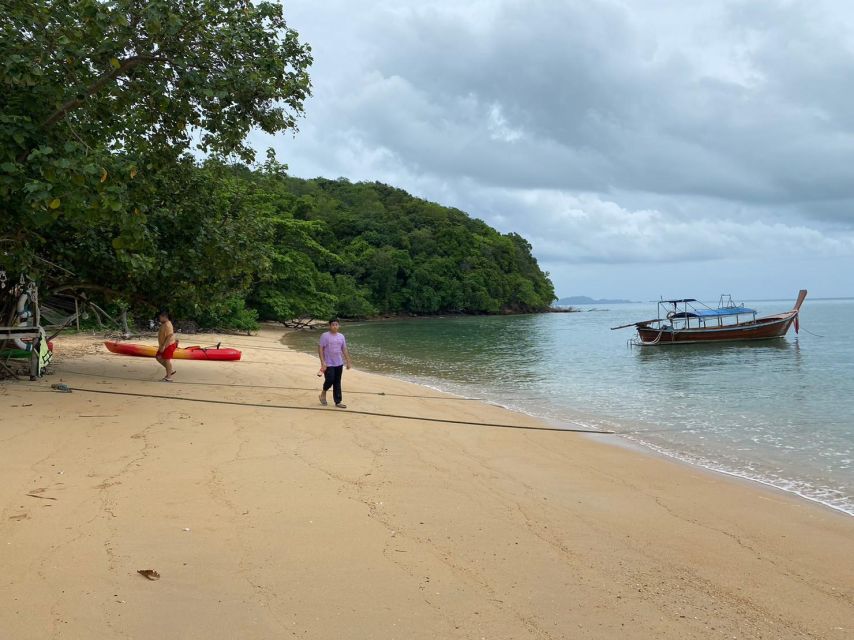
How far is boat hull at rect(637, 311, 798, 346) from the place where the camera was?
111 feet

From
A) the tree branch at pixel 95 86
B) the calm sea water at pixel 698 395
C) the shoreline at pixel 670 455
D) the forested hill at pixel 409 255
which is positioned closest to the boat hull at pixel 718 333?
the calm sea water at pixel 698 395

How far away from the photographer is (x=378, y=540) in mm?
4430

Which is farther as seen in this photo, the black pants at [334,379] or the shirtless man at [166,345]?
the shirtless man at [166,345]

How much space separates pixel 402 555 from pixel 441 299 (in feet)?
255

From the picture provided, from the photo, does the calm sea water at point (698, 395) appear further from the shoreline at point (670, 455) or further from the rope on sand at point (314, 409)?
the rope on sand at point (314, 409)

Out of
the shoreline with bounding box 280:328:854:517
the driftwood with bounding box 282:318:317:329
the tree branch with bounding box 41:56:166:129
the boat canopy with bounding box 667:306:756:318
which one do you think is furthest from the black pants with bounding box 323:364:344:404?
the driftwood with bounding box 282:318:317:329

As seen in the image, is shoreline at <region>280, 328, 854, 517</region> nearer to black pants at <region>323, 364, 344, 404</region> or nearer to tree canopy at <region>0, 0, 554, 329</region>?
black pants at <region>323, 364, 344, 404</region>

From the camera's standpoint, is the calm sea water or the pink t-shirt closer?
the calm sea water

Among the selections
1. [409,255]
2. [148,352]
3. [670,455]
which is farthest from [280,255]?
[670,455]

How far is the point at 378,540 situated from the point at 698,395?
13.4 meters

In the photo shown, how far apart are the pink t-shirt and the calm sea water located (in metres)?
4.44

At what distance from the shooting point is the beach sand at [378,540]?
337cm

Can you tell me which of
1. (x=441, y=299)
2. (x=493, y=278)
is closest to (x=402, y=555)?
(x=441, y=299)

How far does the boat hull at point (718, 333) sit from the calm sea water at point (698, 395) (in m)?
2.49
